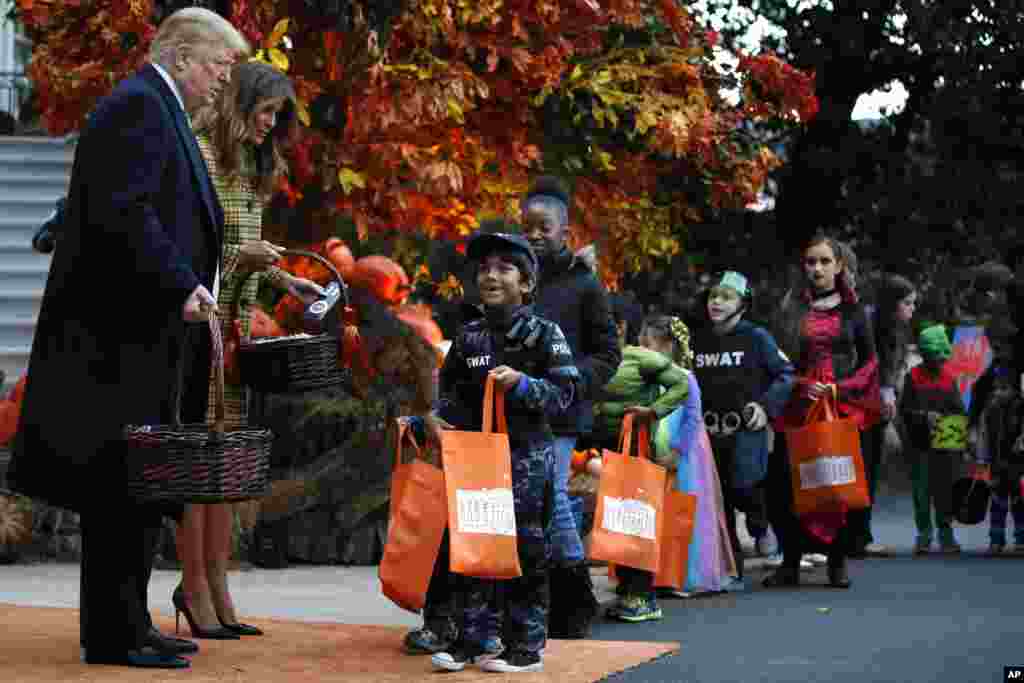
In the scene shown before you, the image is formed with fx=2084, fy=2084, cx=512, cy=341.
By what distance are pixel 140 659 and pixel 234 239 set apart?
1632 mm

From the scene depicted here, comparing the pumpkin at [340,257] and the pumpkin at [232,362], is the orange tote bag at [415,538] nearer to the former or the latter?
the pumpkin at [232,362]

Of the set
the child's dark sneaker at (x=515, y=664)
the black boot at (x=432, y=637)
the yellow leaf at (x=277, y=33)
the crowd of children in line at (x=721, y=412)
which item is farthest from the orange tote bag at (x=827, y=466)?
the yellow leaf at (x=277, y=33)

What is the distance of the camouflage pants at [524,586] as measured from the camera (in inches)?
266

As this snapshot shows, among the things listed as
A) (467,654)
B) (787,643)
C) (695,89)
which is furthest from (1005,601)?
(695,89)

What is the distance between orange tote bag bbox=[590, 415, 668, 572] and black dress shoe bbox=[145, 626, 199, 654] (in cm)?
172

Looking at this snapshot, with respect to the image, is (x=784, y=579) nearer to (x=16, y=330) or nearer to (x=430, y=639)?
(x=430, y=639)

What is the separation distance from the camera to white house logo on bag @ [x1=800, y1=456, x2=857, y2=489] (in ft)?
32.9

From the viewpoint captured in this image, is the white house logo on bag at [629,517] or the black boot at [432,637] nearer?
the black boot at [432,637]

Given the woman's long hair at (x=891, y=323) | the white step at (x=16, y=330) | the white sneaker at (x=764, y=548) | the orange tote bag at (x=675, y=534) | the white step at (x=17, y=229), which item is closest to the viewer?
the orange tote bag at (x=675, y=534)

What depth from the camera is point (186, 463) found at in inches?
232

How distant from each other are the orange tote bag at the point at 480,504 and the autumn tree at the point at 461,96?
18.2 feet

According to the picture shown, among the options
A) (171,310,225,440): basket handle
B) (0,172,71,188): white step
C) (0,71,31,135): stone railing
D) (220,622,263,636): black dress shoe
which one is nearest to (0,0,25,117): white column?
(0,71,31,135): stone railing

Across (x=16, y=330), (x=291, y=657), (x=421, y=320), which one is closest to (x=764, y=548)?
(x=421, y=320)

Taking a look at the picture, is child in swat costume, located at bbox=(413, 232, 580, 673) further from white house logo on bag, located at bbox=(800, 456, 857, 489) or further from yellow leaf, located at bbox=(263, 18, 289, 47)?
yellow leaf, located at bbox=(263, 18, 289, 47)
